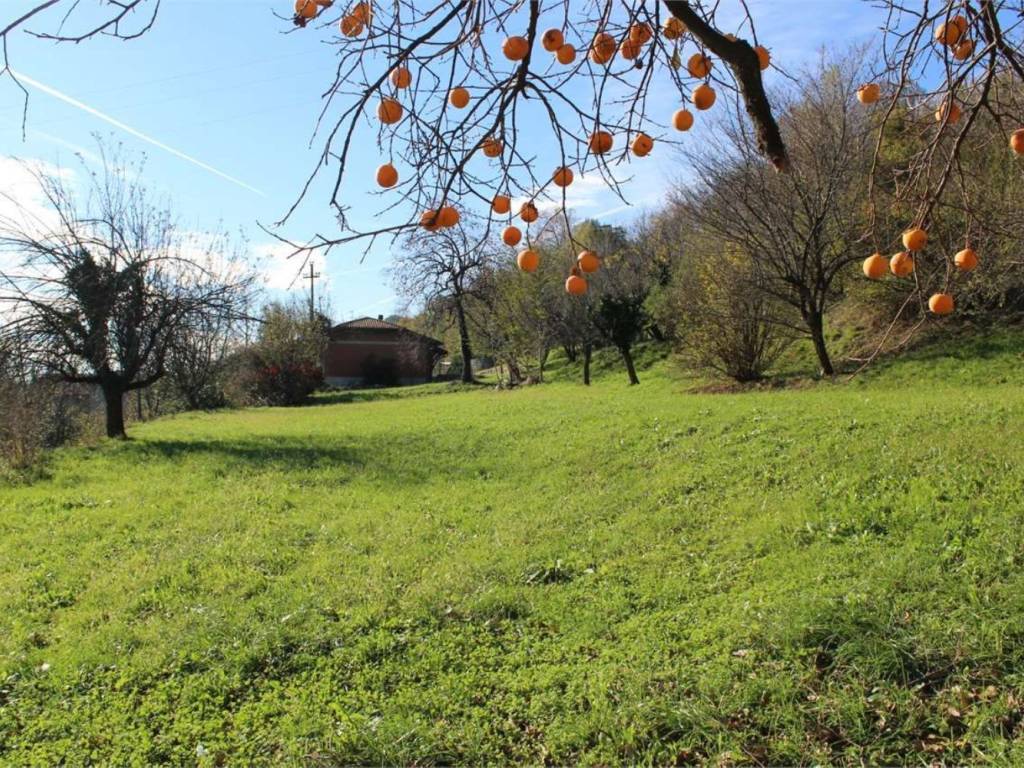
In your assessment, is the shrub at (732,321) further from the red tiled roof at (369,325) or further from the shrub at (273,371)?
the red tiled roof at (369,325)

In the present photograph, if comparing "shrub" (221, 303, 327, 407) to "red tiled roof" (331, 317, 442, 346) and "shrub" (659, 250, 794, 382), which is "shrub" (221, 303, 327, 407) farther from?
"shrub" (659, 250, 794, 382)

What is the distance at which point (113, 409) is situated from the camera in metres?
13.6

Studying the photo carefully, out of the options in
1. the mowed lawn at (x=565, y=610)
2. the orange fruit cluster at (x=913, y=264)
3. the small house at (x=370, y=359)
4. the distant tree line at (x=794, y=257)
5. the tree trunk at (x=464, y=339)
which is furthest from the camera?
the small house at (x=370, y=359)

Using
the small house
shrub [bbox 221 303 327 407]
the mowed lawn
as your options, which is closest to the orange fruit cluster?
the mowed lawn

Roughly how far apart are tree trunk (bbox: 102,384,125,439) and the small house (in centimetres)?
2757

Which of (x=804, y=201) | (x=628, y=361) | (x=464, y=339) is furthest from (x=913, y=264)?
(x=464, y=339)

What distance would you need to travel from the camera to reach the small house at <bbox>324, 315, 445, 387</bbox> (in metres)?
42.7

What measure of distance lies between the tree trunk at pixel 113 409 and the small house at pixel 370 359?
2757 centimetres

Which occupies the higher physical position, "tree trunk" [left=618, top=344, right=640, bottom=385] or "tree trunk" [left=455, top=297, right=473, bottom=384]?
"tree trunk" [left=455, top=297, right=473, bottom=384]

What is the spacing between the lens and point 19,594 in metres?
4.91

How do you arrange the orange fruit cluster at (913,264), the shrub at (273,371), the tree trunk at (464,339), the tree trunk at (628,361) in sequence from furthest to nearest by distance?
1. the tree trunk at (464,339)
2. the shrub at (273,371)
3. the tree trunk at (628,361)
4. the orange fruit cluster at (913,264)

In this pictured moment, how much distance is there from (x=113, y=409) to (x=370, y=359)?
29.8 meters

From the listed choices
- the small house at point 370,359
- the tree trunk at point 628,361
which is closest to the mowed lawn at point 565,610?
the tree trunk at point 628,361

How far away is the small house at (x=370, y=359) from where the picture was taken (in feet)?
140
